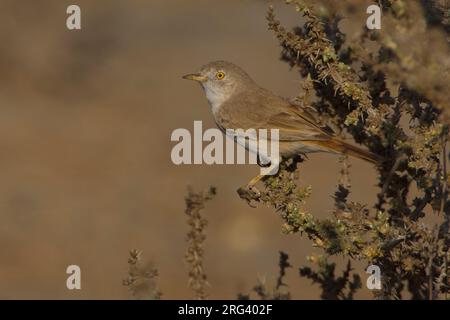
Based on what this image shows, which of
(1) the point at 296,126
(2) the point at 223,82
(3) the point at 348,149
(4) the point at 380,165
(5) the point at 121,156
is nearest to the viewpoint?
(4) the point at 380,165

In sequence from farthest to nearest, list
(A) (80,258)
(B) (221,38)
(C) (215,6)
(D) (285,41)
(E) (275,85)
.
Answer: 1. (C) (215,6)
2. (B) (221,38)
3. (E) (275,85)
4. (A) (80,258)
5. (D) (285,41)

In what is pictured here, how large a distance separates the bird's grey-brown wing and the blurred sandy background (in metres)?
1.25

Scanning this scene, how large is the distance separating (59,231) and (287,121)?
4300 mm

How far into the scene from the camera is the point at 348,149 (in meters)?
5.83

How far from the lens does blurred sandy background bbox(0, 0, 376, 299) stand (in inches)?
363

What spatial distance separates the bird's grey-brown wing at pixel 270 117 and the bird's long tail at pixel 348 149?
1.9 inches

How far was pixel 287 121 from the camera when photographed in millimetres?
Result: 6461

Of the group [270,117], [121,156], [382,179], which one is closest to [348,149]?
[382,179]

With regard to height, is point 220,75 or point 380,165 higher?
point 220,75

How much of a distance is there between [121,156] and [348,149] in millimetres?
6594

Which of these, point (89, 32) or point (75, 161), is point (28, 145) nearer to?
point (75, 161)

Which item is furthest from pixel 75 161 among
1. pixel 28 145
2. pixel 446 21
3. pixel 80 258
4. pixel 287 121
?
pixel 446 21

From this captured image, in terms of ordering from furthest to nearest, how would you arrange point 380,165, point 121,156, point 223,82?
1. point 121,156
2. point 223,82
3. point 380,165

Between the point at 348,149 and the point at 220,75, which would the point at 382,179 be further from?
the point at 220,75
